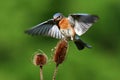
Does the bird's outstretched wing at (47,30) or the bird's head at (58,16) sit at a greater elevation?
the bird's head at (58,16)

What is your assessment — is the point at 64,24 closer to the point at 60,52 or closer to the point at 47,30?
the point at 47,30

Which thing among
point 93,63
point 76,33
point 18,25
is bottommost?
point 93,63

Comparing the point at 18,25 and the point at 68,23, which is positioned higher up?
the point at 68,23

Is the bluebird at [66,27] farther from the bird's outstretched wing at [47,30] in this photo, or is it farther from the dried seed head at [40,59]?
the dried seed head at [40,59]

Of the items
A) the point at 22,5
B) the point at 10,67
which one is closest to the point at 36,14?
the point at 22,5

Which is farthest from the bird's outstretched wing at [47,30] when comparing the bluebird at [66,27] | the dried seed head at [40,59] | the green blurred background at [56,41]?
the green blurred background at [56,41]

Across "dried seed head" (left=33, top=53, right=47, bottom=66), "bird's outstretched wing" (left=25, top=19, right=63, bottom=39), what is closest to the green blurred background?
"bird's outstretched wing" (left=25, top=19, right=63, bottom=39)

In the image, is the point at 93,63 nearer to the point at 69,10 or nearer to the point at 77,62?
the point at 77,62
